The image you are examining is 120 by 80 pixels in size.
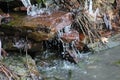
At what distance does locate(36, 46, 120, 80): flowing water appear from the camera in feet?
21.3

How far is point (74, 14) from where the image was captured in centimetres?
755

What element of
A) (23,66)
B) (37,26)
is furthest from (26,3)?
(23,66)

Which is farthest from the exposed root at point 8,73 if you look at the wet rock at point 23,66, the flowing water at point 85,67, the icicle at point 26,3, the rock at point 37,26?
the icicle at point 26,3

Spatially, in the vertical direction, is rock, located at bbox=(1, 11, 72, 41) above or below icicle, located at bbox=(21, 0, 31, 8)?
below

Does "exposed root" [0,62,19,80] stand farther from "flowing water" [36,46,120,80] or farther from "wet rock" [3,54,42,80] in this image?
Answer: "flowing water" [36,46,120,80]

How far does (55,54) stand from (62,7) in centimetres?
115

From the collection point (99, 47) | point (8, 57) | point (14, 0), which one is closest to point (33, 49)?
point (8, 57)

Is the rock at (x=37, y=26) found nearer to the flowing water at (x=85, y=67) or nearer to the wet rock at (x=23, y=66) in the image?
the wet rock at (x=23, y=66)

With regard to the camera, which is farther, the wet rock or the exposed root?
the wet rock

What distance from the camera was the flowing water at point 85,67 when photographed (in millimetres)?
6500

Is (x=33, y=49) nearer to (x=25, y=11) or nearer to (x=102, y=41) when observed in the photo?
(x=25, y=11)

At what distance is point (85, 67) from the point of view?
6.93 m

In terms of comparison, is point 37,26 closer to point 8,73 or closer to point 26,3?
point 26,3

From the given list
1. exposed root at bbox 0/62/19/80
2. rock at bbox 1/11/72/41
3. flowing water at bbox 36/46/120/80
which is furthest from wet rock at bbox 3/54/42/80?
rock at bbox 1/11/72/41
